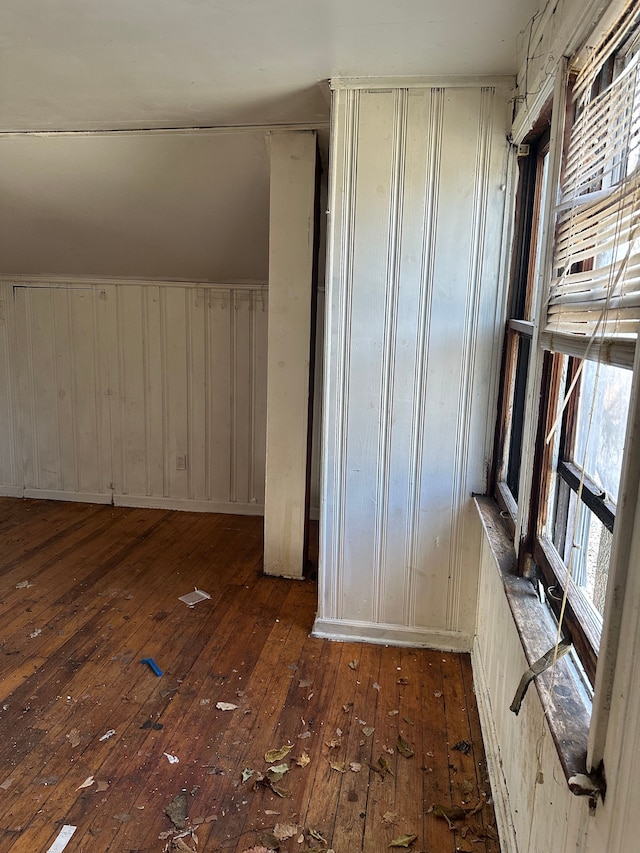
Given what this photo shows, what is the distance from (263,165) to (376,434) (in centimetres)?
173

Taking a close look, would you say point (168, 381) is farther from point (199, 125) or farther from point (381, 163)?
point (381, 163)

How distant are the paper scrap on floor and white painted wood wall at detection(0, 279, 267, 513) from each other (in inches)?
49.7

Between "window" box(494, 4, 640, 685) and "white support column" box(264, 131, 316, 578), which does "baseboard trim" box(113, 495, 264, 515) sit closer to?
"white support column" box(264, 131, 316, 578)

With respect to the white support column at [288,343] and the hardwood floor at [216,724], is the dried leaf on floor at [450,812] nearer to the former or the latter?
the hardwood floor at [216,724]

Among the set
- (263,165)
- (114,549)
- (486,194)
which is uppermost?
(263,165)

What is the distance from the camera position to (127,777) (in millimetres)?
1861

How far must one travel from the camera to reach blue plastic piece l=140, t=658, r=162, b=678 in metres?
2.42

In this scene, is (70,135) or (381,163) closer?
(381,163)

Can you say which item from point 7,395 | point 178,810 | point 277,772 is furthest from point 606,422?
point 7,395

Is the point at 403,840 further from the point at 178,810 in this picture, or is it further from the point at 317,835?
the point at 178,810

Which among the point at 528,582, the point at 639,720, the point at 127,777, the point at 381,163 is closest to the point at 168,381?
the point at 381,163

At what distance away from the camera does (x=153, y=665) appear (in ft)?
8.08

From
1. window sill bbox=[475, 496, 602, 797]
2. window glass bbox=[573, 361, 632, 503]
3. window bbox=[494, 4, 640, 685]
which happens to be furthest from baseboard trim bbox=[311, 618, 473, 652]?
window glass bbox=[573, 361, 632, 503]

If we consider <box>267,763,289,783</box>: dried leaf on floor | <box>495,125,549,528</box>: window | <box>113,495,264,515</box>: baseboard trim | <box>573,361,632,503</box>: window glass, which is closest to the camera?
<box>573,361,632,503</box>: window glass
